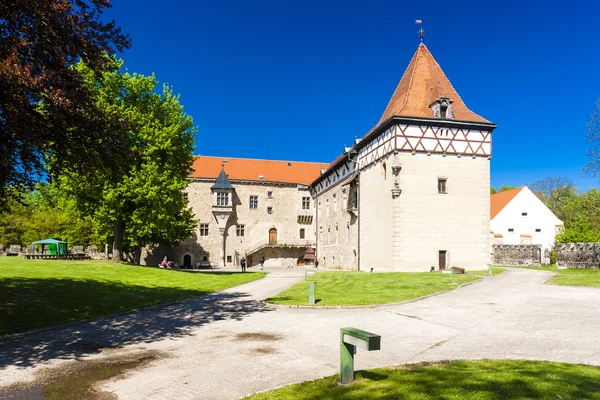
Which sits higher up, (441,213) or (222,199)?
(222,199)

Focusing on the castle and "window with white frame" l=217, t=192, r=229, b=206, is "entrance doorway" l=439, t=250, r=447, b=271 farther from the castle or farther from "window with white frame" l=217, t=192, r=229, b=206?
"window with white frame" l=217, t=192, r=229, b=206

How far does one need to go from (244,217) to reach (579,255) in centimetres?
3584

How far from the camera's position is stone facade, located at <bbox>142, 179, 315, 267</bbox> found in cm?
5316

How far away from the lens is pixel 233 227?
54656 millimetres

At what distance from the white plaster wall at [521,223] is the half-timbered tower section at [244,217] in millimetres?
22523

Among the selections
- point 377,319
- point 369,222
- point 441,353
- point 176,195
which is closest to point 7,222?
point 176,195

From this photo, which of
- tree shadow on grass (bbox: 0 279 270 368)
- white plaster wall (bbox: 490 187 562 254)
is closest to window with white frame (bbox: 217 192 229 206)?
white plaster wall (bbox: 490 187 562 254)

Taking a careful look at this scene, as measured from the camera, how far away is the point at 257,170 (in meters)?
58.1

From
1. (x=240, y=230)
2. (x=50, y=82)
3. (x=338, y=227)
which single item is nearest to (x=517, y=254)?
(x=338, y=227)

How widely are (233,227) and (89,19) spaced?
147 feet

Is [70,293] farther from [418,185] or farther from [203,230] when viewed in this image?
[203,230]

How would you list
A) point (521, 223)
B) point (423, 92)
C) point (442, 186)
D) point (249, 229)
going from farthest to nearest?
point (249, 229) < point (521, 223) < point (423, 92) < point (442, 186)

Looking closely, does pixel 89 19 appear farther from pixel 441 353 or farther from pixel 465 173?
pixel 465 173

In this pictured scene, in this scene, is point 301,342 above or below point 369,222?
below
